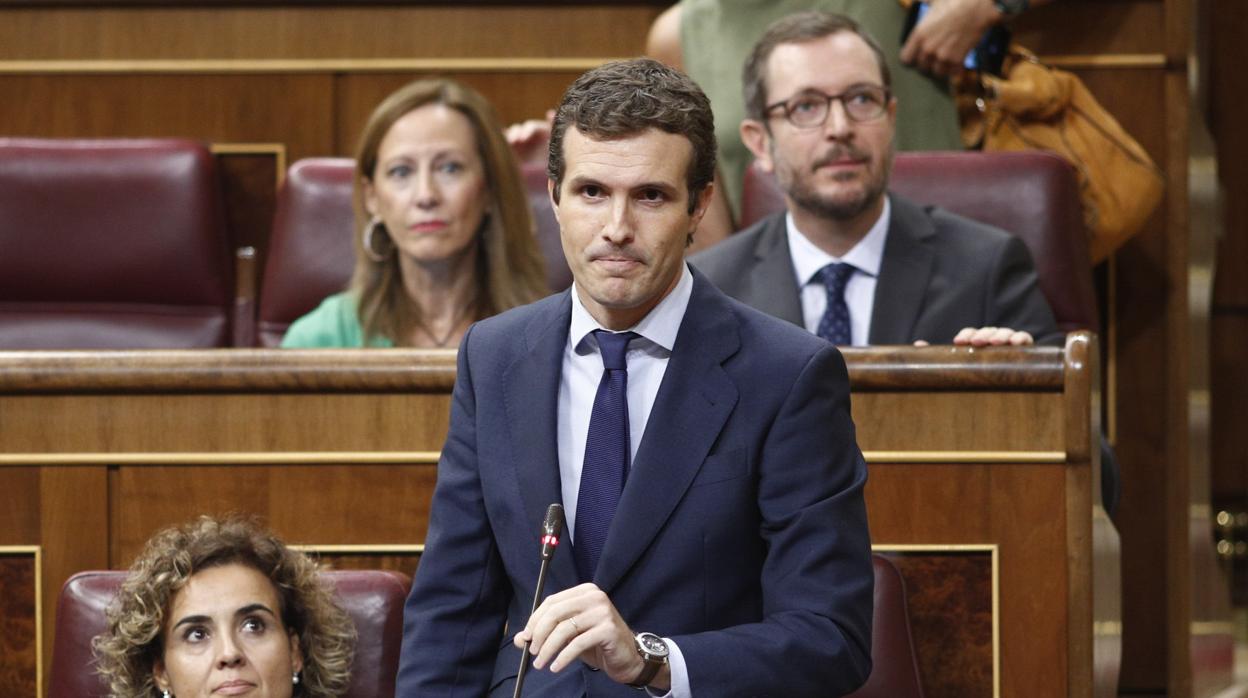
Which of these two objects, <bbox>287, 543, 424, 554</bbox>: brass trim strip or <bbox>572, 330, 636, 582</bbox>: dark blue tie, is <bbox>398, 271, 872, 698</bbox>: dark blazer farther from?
<bbox>287, 543, 424, 554</bbox>: brass trim strip

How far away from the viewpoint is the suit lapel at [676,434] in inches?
34.7

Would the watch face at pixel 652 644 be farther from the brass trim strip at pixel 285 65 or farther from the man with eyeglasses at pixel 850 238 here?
the brass trim strip at pixel 285 65

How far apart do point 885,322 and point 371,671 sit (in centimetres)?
58

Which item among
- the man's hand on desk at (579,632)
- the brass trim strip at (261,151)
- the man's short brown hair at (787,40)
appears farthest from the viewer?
the brass trim strip at (261,151)

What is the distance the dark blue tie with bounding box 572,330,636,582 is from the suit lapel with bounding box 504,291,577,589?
0.02 m

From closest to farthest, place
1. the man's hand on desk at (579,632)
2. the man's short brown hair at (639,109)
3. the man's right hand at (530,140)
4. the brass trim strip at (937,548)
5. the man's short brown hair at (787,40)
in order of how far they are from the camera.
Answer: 1. the man's hand on desk at (579,632)
2. the man's short brown hair at (639,109)
3. the brass trim strip at (937,548)
4. the man's short brown hair at (787,40)
5. the man's right hand at (530,140)

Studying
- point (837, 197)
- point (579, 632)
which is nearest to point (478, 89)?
point (837, 197)

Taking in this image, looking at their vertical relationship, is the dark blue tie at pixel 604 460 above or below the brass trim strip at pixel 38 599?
above

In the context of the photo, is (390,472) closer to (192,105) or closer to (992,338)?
(992,338)

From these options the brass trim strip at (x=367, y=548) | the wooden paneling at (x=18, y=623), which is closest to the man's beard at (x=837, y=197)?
the brass trim strip at (x=367, y=548)

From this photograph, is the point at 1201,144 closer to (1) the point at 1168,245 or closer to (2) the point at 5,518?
(1) the point at 1168,245

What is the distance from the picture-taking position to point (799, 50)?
5.18 ft

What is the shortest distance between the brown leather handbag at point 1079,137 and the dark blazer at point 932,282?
251mm

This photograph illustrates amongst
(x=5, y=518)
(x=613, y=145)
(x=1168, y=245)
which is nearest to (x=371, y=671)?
(x=5, y=518)
